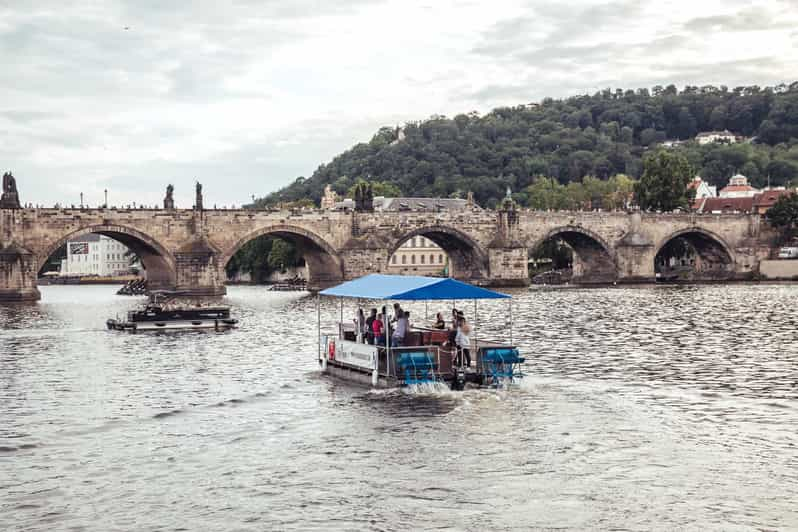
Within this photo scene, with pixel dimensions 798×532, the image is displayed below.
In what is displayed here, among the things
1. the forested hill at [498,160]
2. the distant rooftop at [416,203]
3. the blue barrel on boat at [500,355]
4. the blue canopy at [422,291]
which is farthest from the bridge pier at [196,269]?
the forested hill at [498,160]

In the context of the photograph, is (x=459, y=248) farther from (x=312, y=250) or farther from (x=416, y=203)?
(x=416, y=203)

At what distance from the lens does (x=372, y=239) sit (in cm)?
7669

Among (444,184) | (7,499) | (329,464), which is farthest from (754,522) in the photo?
(444,184)

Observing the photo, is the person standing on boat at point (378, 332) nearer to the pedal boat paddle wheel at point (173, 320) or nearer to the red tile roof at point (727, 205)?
the pedal boat paddle wheel at point (173, 320)

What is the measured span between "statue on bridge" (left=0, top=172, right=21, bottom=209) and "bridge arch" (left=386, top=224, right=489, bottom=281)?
26932 millimetres

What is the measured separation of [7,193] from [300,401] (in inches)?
1840

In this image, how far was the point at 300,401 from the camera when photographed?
75.2ft

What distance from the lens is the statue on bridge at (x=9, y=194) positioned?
63156 mm

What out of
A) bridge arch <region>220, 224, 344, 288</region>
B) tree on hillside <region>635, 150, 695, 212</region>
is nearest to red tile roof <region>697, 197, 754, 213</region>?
tree on hillside <region>635, 150, 695, 212</region>

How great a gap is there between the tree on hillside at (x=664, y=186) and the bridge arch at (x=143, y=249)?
52.3 m

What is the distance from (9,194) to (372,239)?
2518 centimetres

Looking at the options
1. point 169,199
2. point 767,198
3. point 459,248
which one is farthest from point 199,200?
point 767,198

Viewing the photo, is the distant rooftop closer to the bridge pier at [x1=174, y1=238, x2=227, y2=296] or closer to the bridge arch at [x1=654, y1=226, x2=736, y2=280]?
the bridge arch at [x1=654, y1=226, x2=736, y2=280]

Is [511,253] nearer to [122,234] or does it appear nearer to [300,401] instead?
[122,234]
